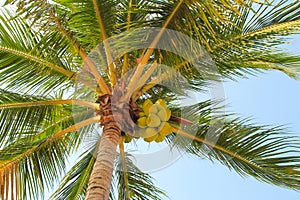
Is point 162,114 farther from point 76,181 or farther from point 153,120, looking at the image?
point 76,181

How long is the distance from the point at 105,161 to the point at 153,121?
67 cm

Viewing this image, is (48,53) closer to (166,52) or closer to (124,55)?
(124,55)


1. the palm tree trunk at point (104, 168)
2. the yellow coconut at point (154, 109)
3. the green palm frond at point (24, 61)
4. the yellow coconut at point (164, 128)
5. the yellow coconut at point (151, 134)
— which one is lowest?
the palm tree trunk at point (104, 168)

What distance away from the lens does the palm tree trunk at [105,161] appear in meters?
3.61

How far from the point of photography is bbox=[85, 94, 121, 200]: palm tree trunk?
3610 mm

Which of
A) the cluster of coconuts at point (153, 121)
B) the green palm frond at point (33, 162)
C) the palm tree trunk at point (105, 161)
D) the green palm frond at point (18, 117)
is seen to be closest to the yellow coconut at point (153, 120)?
the cluster of coconuts at point (153, 121)

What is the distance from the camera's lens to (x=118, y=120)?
Answer: 4422mm

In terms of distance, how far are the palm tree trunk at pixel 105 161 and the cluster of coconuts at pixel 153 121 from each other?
275mm

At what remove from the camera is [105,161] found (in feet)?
13.1

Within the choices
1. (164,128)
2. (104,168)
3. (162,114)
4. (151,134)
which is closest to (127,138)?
(151,134)

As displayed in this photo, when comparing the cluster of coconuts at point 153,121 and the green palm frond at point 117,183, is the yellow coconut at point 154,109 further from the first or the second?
the green palm frond at point 117,183

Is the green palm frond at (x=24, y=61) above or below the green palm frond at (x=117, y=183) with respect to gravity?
above

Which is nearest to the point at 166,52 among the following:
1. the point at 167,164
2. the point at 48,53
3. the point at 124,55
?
the point at 124,55

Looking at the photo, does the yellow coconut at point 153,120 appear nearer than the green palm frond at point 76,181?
Yes
